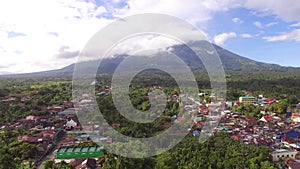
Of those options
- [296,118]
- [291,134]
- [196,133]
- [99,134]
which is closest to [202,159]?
[196,133]

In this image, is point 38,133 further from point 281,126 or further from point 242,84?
point 242,84

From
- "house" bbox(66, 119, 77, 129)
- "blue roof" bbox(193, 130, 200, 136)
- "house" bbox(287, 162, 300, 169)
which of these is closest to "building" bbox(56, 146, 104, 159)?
"blue roof" bbox(193, 130, 200, 136)

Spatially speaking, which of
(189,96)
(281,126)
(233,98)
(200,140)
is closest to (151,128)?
(200,140)

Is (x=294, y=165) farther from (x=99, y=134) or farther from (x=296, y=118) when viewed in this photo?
(x=296, y=118)


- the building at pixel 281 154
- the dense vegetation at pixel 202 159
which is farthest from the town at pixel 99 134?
the dense vegetation at pixel 202 159

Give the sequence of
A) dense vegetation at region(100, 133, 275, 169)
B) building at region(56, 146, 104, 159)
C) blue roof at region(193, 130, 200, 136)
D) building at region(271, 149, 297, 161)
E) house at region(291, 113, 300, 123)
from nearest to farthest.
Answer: dense vegetation at region(100, 133, 275, 169)
building at region(56, 146, 104, 159)
building at region(271, 149, 297, 161)
blue roof at region(193, 130, 200, 136)
house at region(291, 113, 300, 123)

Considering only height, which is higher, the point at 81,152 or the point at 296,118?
the point at 81,152

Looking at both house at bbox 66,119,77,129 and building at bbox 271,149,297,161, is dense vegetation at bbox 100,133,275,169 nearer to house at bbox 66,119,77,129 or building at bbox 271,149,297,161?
building at bbox 271,149,297,161

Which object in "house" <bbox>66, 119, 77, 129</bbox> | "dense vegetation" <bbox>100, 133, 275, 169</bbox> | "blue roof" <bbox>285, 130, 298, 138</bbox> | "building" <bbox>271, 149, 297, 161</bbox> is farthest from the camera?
"house" <bbox>66, 119, 77, 129</bbox>
